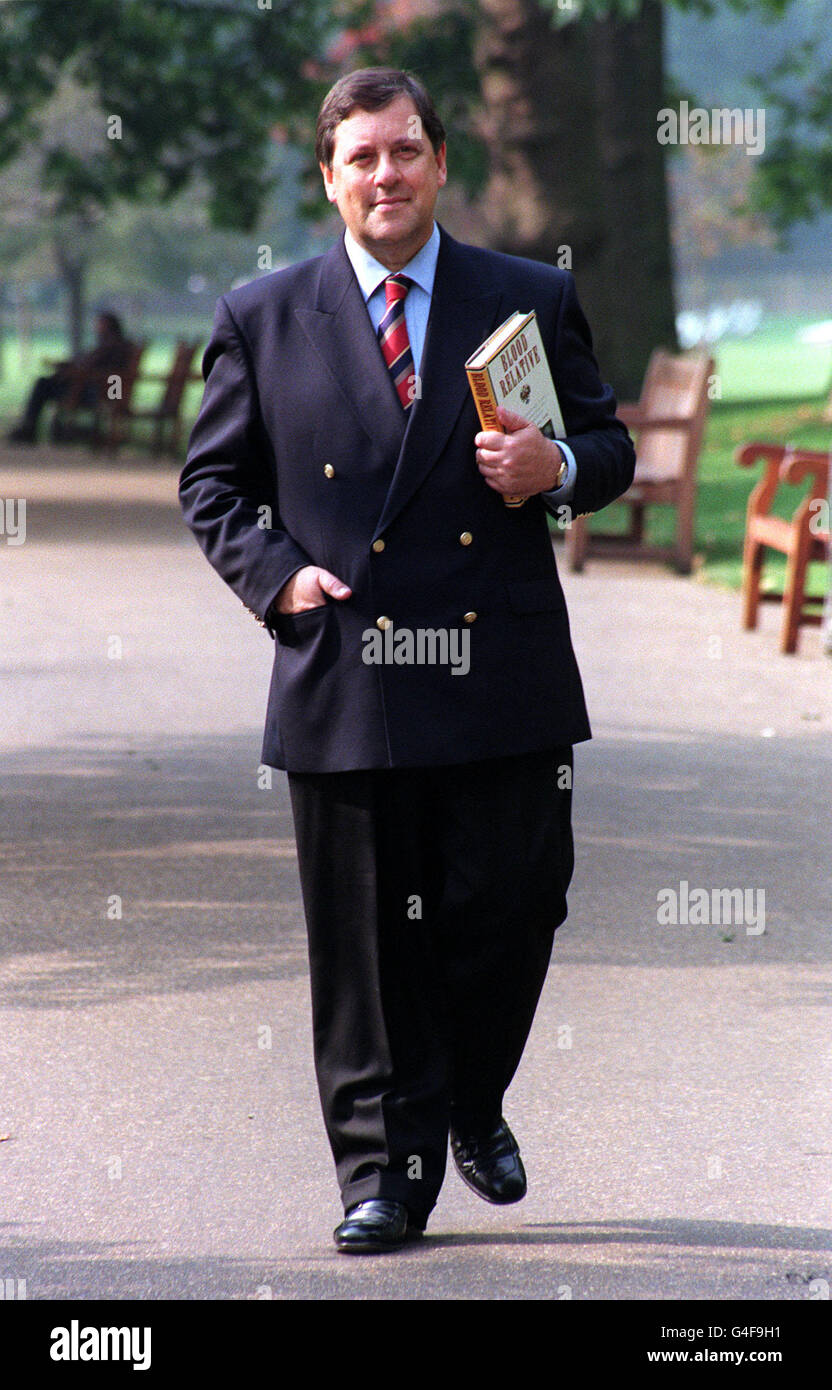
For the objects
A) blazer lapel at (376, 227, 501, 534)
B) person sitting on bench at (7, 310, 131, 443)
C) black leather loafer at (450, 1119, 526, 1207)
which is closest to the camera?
blazer lapel at (376, 227, 501, 534)

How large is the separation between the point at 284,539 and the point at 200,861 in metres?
3.17

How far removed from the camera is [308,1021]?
17.9 ft

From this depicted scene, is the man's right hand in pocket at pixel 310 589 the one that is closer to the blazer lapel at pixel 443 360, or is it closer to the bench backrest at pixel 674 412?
the blazer lapel at pixel 443 360

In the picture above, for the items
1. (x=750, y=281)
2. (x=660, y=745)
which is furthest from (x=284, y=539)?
(x=750, y=281)

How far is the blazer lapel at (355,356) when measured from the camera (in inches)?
155

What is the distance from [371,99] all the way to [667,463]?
423 inches

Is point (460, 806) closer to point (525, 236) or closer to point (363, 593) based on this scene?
point (363, 593)

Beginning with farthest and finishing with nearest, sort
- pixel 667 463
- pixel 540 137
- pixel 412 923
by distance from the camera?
pixel 540 137
pixel 667 463
pixel 412 923

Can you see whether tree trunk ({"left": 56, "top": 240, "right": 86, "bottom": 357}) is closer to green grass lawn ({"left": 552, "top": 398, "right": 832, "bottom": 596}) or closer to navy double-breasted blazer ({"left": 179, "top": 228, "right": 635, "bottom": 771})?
green grass lawn ({"left": 552, "top": 398, "right": 832, "bottom": 596})

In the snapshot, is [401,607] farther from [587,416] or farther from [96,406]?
[96,406]

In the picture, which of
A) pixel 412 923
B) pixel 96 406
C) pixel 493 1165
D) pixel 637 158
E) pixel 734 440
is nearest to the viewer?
pixel 412 923

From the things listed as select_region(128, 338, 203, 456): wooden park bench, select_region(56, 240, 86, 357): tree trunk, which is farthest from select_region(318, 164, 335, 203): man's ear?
select_region(56, 240, 86, 357): tree trunk

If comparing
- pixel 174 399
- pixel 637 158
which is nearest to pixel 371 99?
pixel 174 399

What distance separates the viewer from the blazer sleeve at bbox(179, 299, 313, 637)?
395 centimetres
